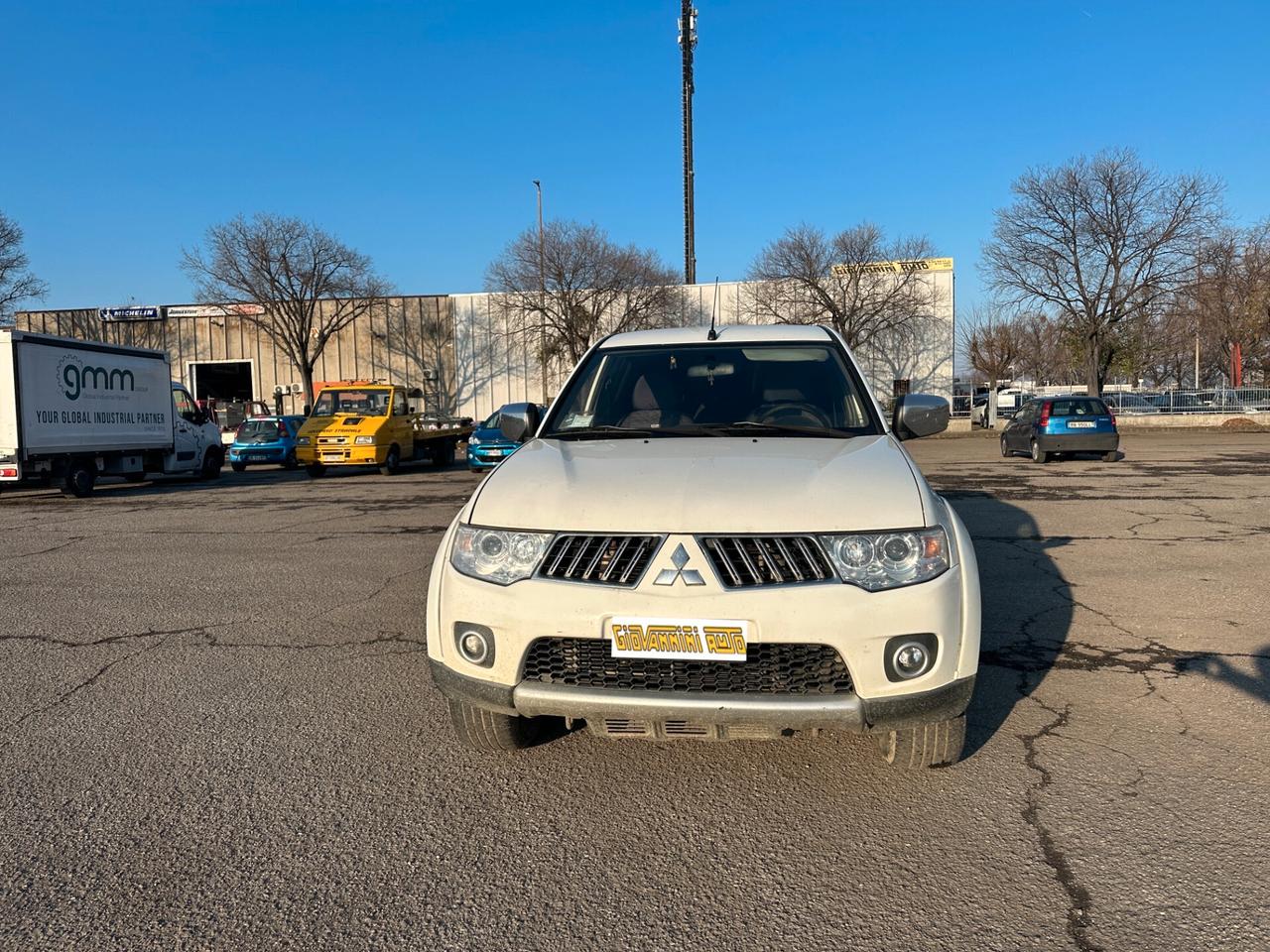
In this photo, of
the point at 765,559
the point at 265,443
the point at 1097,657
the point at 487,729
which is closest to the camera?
the point at 765,559

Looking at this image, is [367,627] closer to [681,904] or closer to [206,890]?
[206,890]

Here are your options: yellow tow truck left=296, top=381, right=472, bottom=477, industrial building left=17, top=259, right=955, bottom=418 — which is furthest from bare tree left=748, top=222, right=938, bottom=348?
yellow tow truck left=296, top=381, right=472, bottom=477

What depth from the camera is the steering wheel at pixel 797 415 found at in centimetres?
434

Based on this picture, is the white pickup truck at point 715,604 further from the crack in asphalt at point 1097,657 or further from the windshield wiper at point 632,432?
the crack in asphalt at point 1097,657

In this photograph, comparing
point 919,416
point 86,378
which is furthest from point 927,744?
point 86,378

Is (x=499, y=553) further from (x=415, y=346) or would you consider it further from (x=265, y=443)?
(x=415, y=346)

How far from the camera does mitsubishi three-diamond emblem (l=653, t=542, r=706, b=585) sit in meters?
2.85

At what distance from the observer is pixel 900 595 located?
2846mm

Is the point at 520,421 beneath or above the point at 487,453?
above

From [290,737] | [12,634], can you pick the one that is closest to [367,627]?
[290,737]

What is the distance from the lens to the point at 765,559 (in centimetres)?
289

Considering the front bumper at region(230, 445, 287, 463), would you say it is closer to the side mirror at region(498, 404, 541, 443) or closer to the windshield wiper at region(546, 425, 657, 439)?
the side mirror at region(498, 404, 541, 443)

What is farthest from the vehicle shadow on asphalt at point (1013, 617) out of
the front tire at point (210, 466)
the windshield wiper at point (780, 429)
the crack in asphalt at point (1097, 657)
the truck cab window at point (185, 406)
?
the front tire at point (210, 466)

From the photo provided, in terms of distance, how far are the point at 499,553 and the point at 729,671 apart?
35.8 inches
